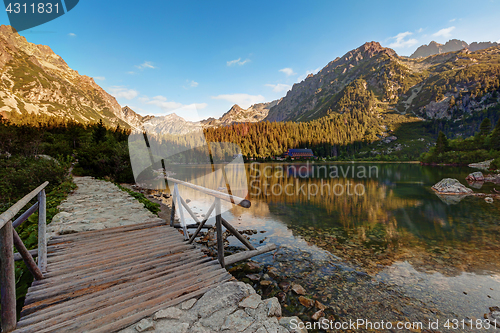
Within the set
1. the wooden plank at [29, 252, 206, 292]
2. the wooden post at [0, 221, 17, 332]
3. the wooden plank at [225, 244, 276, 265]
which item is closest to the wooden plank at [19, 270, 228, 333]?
the wooden post at [0, 221, 17, 332]

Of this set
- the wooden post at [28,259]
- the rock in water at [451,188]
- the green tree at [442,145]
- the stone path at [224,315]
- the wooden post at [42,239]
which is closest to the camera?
the stone path at [224,315]

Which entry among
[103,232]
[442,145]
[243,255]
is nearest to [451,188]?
[243,255]

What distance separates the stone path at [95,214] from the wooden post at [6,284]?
4.43 metres

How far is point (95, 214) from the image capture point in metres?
8.91

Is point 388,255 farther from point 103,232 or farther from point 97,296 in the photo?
point 103,232

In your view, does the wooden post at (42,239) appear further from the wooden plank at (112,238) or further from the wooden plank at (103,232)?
the wooden plank at (103,232)

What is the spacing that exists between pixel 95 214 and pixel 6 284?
6800mm

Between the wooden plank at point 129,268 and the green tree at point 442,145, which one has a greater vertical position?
the wooden plank at point 129,268

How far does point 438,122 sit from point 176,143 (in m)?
226

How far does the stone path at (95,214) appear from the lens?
7.29 metres

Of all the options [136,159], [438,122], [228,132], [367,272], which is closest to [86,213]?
[367,272]

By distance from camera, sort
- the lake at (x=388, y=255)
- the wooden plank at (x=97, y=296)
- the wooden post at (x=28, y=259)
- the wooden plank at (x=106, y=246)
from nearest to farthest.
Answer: the wooden plank at (x=97, y=296), the wooden post at (x=28, y=259), the wooden plank at (x=106, y=246), the lake at (x=388, y=255)

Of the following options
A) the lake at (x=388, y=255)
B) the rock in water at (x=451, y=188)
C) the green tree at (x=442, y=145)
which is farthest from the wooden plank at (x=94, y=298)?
the green tree at (x=442, y=145)

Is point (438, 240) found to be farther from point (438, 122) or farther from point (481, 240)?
point (438, 122)
